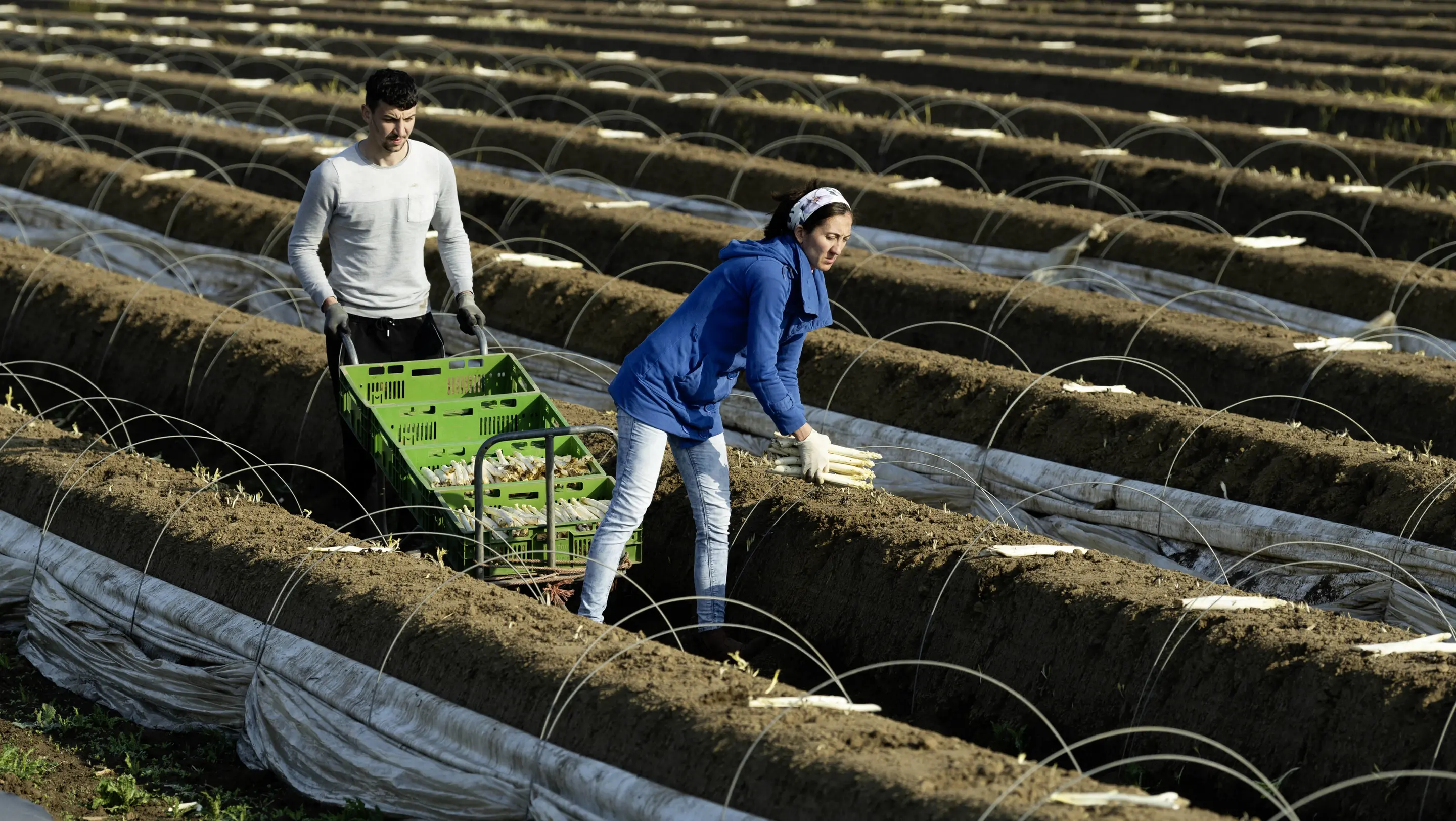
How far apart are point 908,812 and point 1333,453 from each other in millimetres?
3590

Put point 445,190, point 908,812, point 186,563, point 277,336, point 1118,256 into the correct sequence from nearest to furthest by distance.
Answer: point 908,812
point 186,563
point 445,190
point 277,336
point 1118,256

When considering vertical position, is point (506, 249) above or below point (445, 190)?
below

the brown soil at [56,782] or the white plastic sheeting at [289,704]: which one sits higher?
the white plastic sheeting at [289,704]

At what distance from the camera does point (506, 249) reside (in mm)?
10961

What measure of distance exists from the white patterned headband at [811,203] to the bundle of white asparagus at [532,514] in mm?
1261

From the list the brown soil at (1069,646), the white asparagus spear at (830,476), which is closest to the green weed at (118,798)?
the brown soil at (1069,646)

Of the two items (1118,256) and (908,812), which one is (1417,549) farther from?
(1118,256)

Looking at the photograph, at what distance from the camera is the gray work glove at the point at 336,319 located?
5.73 m

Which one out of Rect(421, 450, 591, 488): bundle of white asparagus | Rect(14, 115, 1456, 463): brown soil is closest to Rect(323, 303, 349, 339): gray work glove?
Rect(421, 450, 591, 488): bundle of white asparagus

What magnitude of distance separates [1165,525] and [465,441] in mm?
2881

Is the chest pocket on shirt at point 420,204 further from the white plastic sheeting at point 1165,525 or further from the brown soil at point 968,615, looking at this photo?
the white plastic sheeting at point 1165,525

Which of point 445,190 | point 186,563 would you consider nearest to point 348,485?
point 186,563

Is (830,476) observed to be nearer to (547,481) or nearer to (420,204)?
(547,481)

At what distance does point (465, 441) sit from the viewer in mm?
5867
